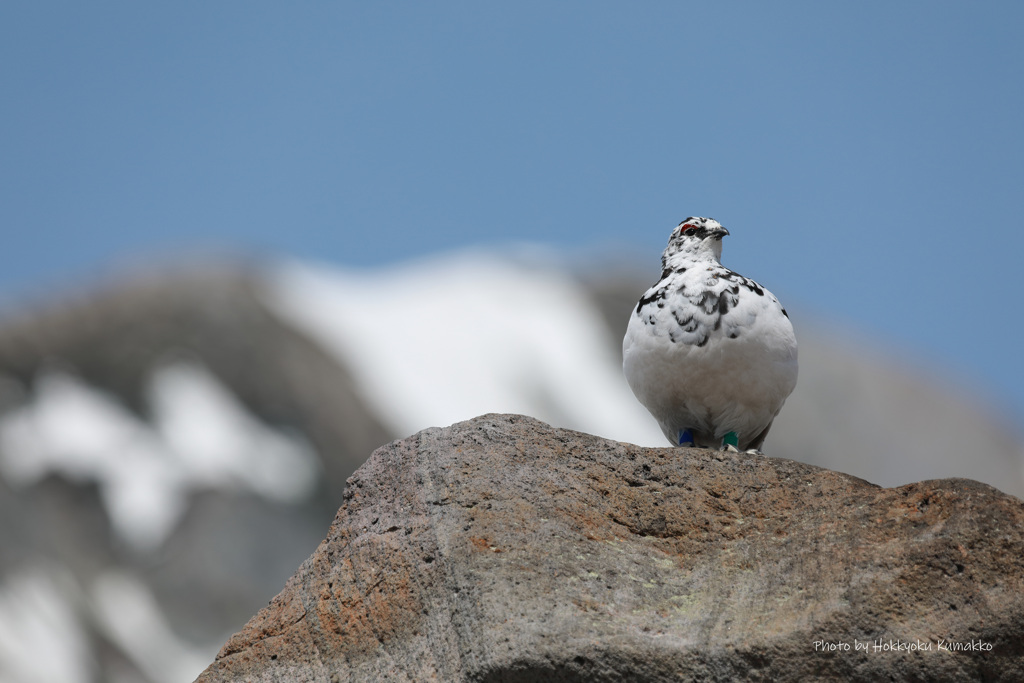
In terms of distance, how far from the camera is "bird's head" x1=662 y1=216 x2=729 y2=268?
7.16 m

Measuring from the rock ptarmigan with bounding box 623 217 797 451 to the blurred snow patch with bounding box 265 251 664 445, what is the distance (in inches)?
714

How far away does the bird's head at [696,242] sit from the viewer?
282 inches

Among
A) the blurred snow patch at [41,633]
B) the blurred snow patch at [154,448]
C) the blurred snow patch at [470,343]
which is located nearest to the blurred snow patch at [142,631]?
the blurred snow patch at [41,633]

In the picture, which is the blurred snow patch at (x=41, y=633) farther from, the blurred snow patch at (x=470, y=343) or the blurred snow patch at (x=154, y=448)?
the blurred snow patch at (x=470, y=343)

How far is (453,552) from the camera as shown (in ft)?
18.2

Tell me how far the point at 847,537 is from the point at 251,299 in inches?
865

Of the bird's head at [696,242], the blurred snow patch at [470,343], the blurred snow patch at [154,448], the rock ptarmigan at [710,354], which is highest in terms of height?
the blurred snow patch at [470,343]

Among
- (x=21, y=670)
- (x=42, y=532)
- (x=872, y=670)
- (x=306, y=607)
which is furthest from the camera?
(x=42, y=532)

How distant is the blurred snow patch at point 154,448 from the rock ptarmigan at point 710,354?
17.3 metres

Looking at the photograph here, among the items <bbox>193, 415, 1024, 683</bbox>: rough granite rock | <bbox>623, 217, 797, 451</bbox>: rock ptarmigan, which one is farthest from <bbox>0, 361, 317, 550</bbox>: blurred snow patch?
<bbox>193, 415, 1024, 683</bbox>: rough granite rock

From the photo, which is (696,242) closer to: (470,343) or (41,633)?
(41,633)

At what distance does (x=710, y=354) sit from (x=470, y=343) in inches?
839

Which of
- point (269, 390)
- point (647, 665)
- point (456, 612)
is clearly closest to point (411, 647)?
point (456, 612)

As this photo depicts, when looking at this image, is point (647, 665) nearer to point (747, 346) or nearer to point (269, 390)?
point (747, 346)
